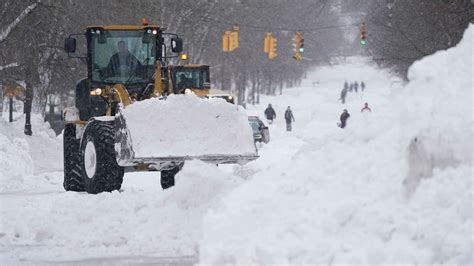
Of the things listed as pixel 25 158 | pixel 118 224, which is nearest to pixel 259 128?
pixel 25 158

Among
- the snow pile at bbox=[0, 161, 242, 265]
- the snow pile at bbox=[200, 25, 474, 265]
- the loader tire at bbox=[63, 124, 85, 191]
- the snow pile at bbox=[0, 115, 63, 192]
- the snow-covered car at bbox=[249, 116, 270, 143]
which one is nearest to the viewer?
the snow pile at bbox=[200, 25, 474, 265]

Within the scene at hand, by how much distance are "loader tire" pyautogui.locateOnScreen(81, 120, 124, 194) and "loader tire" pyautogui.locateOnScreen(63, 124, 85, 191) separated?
1.26m

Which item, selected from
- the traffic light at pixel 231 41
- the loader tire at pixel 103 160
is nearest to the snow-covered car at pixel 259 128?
the traffic light at pixel 231 41

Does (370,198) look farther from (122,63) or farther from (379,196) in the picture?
(122,63)

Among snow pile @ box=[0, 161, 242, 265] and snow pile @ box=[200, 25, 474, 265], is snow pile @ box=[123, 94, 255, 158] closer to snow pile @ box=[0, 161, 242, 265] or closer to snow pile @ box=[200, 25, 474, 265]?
snow pile @ box=[0, 161, 242, 265]

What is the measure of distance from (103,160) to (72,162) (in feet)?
8.05

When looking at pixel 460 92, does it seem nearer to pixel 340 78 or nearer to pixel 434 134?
pixel 434 134

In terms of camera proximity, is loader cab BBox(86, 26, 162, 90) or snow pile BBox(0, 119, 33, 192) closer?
loader cab BBox(86, 26, 162, 90)

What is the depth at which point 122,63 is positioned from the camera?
1770cm

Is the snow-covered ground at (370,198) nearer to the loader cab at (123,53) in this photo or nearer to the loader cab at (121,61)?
the loader cab at (121,61)

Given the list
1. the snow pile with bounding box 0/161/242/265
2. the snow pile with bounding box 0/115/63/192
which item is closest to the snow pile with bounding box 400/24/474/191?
the snow pile with bounding box 0/161/242/265

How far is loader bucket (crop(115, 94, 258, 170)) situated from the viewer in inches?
587

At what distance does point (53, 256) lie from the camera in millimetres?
10406

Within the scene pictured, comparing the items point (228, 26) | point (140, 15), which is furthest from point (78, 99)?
point (228, 26)
